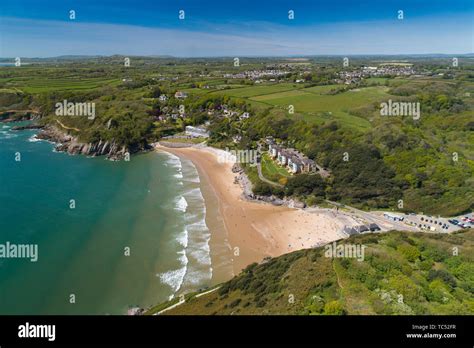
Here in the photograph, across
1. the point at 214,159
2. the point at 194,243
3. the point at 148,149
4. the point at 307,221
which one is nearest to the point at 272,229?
the point at 307,221

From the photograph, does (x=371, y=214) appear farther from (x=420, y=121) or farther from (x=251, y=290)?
(x=420, y=121)

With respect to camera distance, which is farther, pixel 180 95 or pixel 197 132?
pixel 180 95

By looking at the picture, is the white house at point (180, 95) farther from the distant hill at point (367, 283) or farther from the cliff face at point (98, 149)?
the distant hill at point (367, 283)

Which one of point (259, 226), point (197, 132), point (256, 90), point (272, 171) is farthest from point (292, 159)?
point (256, 90)

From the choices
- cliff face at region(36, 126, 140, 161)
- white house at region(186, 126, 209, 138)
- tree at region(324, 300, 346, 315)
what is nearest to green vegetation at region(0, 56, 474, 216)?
cliff face at region(36, 126, 140, 161)

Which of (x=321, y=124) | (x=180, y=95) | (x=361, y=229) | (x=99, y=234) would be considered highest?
(x=180, y=95)

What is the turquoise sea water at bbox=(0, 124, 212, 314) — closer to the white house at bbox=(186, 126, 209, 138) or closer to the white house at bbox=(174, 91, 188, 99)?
the white house at bbox=(186, 126, 209, 138)

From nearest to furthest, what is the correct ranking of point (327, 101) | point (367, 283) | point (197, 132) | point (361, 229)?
point (367, 283) → point (361, 229) → point (197, 132) → point (327, 101)

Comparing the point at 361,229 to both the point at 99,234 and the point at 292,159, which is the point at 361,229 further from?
the point at 99,234
